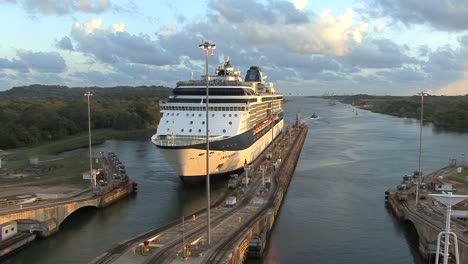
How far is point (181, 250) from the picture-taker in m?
→ 21.1

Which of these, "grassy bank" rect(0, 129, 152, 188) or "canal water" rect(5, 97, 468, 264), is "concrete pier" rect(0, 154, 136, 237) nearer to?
"canal water" rect(5, 97, 468, 264)

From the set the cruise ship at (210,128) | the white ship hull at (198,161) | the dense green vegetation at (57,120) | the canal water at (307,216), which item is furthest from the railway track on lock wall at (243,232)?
the dense green vegetation at (57,120)

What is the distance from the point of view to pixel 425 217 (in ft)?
96.0

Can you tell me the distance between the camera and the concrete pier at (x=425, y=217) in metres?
25.1

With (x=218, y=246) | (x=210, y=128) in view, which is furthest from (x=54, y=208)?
(x=210, y=128)

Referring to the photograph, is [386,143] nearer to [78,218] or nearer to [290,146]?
[290,146]

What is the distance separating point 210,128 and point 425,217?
70.6 ft

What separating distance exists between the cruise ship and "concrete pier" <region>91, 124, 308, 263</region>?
176 inches

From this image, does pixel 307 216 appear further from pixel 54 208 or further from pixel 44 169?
pixel 44 169

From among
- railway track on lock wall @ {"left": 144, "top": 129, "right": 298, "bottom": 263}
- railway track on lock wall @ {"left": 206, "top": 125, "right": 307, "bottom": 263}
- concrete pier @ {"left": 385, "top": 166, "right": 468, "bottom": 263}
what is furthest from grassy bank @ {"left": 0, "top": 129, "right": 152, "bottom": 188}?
concrete pier @ {"left": 385, "top": 166, "right": 468, "bottom": 263}

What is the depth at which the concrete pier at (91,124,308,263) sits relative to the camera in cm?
2042

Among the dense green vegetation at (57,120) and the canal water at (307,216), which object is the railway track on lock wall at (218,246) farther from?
the dense green vegetation at (57,120)

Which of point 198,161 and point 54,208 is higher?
point 198,161

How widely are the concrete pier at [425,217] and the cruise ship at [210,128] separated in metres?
15.3
